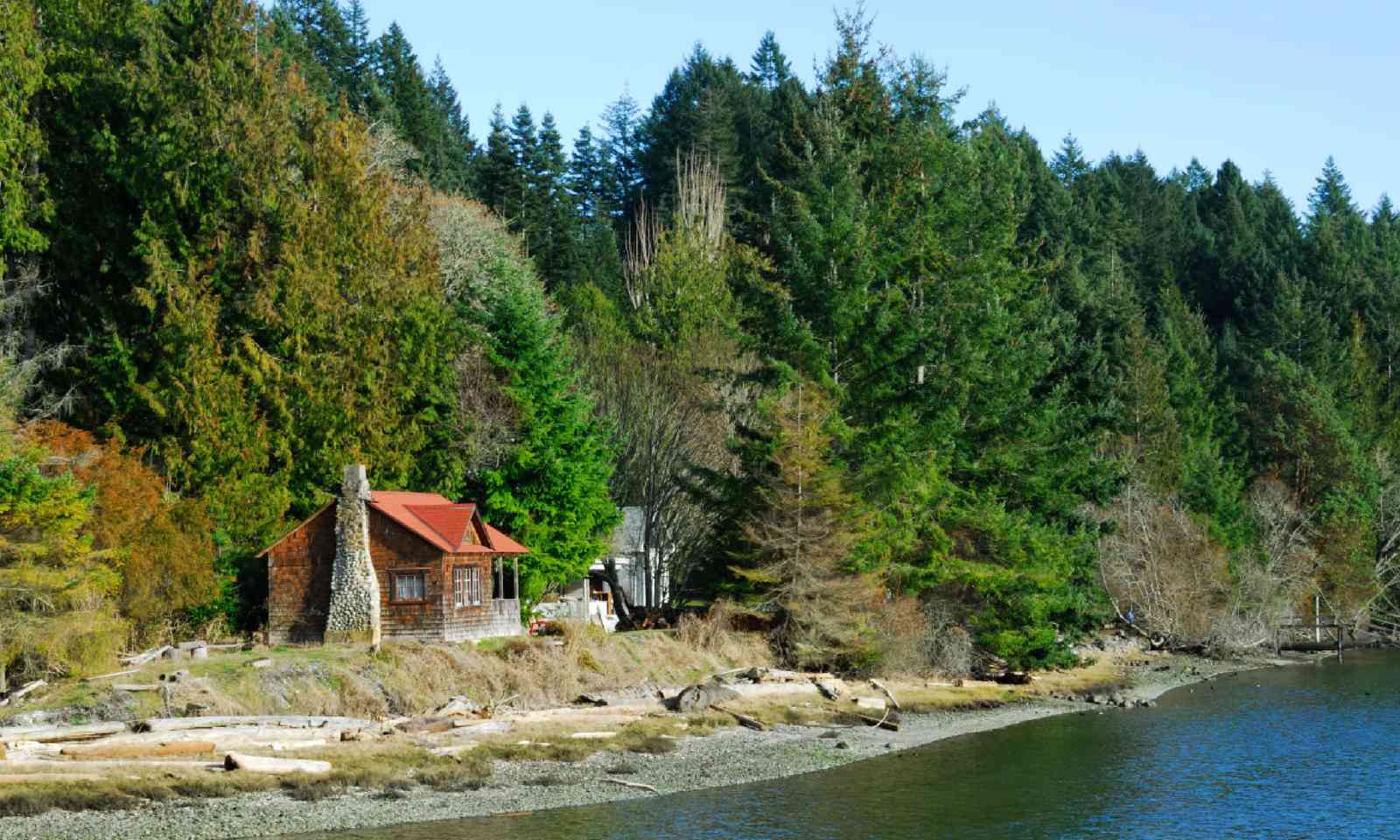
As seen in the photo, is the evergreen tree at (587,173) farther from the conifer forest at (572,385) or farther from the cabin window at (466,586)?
the cabin window at (466,586)

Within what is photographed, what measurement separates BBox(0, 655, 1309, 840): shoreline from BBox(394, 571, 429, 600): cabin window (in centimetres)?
1002

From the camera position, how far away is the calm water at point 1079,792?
28.5 m

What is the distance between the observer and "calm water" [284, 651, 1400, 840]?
1124 inches

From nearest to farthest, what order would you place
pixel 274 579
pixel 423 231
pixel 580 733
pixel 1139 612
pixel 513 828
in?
pixel 513 828, pixel 580 733, pixel 274 579, pixel 423 231, pixel 1139 612

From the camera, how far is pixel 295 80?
52.4 m

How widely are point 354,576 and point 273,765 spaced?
42.6ft

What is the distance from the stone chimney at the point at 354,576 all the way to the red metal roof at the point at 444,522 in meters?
0.60

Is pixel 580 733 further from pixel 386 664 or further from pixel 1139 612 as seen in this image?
pixel 1139 612

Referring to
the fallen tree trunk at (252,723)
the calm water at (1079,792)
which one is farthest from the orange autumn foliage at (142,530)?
the calm water at (1079,792)

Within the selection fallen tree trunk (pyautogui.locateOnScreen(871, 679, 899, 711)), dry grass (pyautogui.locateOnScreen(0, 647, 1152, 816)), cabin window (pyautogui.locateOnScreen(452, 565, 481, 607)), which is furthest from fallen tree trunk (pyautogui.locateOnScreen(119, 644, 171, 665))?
fallen tree trunk (pyautogui.locateOnScreen(871, 679, 899, 711))

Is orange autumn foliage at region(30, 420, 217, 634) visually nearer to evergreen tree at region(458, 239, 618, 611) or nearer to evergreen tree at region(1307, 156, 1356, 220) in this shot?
evergreen tree at region(458, 239, 618, 611)

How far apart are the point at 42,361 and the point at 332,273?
997 centimetres

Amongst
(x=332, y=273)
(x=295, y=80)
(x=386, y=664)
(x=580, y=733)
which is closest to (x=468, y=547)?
(x=386, y=664)

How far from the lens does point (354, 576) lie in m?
42.1
